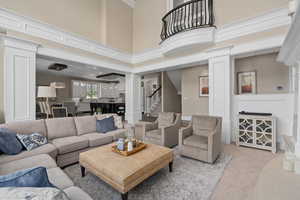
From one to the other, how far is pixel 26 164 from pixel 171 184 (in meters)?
2.01

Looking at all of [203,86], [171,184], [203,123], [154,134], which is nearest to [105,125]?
[154,134]

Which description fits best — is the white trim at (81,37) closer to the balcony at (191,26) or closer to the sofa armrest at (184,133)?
the balcony at (191,26)

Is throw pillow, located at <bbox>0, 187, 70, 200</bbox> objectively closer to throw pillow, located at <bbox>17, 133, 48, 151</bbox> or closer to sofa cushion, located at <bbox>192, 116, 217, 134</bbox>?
throw pillow, located at <bbox>17, 133, 48, 151</bbox>

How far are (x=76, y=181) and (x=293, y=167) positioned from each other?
9.44 ft

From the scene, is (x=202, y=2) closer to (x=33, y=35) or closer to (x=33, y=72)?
(x=33, y=35)

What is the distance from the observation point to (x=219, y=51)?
151 inches

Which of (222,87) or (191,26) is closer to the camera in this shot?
(222,87)

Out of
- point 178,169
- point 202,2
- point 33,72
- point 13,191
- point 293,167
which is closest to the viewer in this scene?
point 13,191

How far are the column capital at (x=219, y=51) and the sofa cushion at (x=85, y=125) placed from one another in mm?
3841

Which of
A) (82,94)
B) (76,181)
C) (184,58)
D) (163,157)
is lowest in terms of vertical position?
(76,181)

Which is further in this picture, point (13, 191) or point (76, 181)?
point (76, 181)

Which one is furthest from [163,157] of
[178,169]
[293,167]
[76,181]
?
[293,167]

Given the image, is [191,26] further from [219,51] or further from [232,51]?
[232,51]

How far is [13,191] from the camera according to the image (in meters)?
0.69
